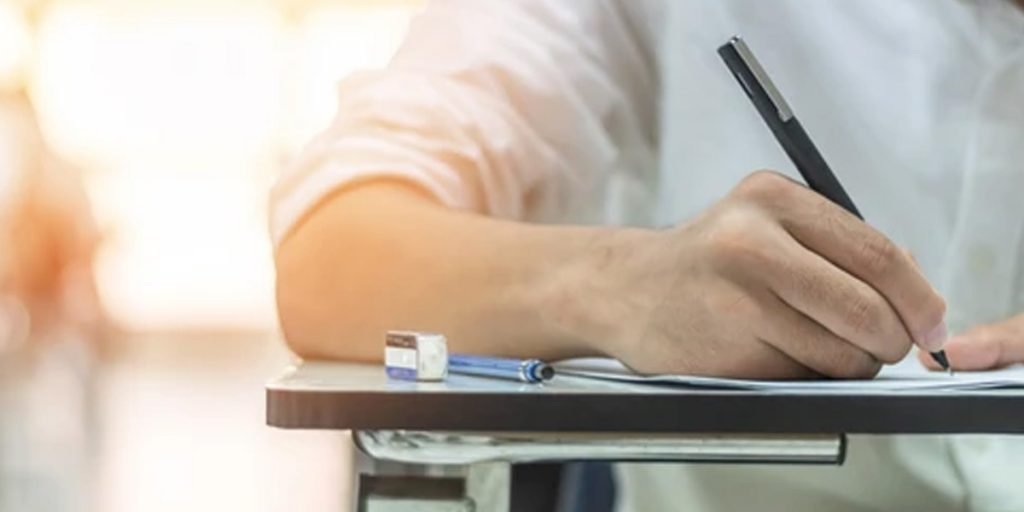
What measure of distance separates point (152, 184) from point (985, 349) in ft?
10.9

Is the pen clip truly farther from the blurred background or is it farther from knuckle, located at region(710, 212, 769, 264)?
the blurred background

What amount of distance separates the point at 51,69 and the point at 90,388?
916 millimetres

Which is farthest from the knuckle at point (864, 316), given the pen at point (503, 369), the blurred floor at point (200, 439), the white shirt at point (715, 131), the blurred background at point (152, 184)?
the blurred background at point (152, 184)

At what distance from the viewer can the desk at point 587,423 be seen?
0.39 metres

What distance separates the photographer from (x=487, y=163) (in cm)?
83

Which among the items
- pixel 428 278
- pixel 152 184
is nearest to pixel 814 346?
pixel 428 278

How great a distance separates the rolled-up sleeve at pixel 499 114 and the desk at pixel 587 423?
1.08ft

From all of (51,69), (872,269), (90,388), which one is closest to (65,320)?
(90,388)

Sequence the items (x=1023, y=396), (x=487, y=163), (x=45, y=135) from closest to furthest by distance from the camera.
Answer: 1. (x=1023, y=396)
2. (x=487, y=163)
3. (x=45, y=135)

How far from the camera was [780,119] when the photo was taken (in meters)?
0.51

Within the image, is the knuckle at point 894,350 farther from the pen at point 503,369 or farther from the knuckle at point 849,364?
the pen at point 503,369

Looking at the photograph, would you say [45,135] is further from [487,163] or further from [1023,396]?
[1023,396]

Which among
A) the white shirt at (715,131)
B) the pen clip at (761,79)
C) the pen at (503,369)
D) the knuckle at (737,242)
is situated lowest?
the pen at (503,369)

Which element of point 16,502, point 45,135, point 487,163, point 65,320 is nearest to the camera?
point 487,163
